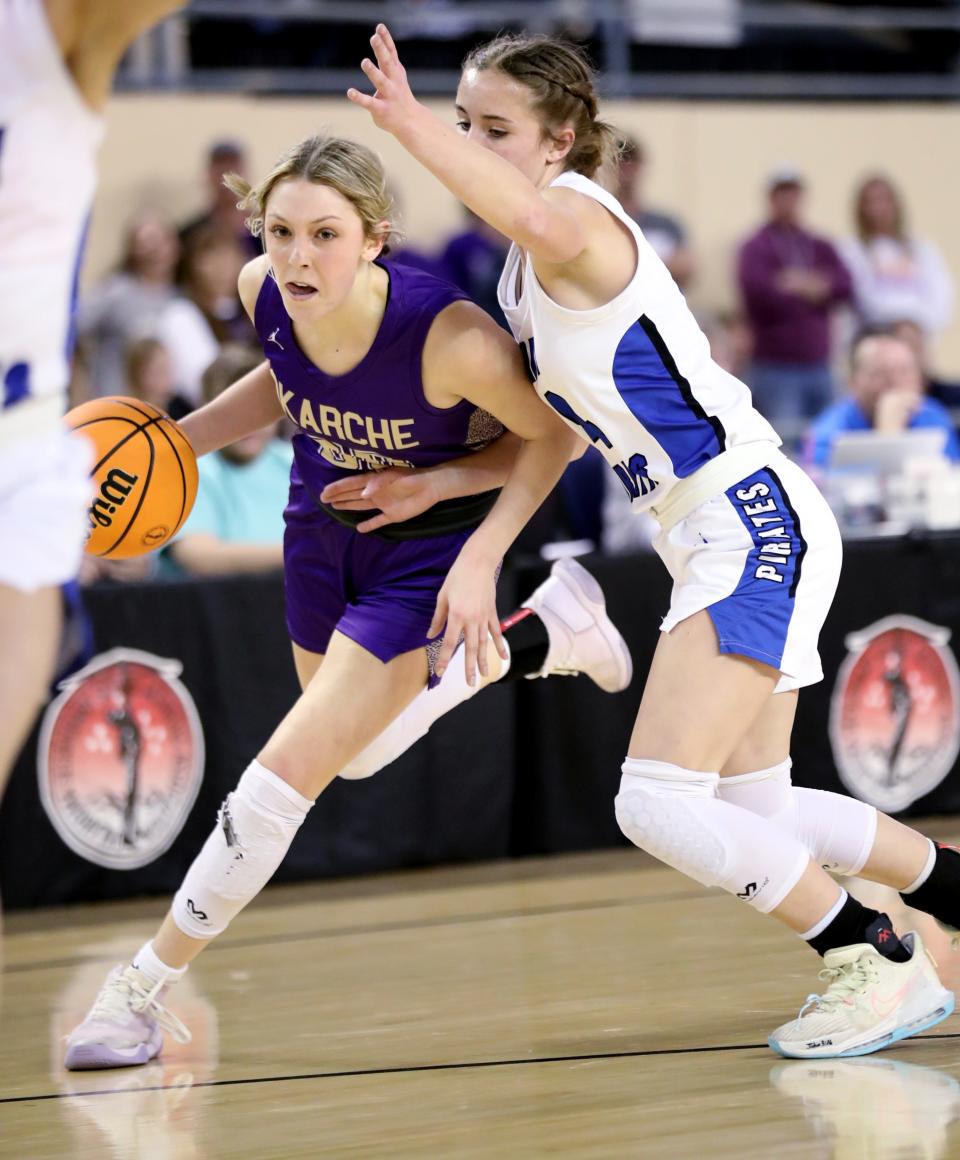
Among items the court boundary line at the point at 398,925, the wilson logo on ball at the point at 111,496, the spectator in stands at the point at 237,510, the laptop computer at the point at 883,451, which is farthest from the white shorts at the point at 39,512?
the laptop computer at the point at 883,451

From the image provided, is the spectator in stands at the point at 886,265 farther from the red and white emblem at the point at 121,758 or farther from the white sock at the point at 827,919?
the white sock at the point at 827,919

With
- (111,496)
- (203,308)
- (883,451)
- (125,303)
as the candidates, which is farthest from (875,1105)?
(125,303)

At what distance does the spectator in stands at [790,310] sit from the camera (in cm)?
896

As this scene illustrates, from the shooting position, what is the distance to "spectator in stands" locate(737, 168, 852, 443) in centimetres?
896

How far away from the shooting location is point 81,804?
5.16 meters

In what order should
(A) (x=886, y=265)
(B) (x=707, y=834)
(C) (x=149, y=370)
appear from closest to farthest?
(B) (x=707, y=834) → (C) (x=149, y=370) → (A) (x=886, y=265)

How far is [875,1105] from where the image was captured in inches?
111

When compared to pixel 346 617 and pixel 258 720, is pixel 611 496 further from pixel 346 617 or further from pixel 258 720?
pixel 346 617

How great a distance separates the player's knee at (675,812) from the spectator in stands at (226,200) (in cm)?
521

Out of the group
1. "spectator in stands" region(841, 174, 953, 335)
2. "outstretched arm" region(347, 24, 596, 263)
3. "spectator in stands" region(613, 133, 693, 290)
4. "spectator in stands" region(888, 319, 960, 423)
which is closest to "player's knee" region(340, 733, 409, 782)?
"outstretched arm" region(347, 24, 596, 263)

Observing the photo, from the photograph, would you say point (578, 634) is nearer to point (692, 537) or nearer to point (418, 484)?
point (418, 484)

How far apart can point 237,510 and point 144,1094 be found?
305 centimetres

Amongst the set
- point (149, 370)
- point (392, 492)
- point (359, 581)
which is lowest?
point (359, 581)

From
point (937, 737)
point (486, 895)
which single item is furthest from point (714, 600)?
point (937, 737)
